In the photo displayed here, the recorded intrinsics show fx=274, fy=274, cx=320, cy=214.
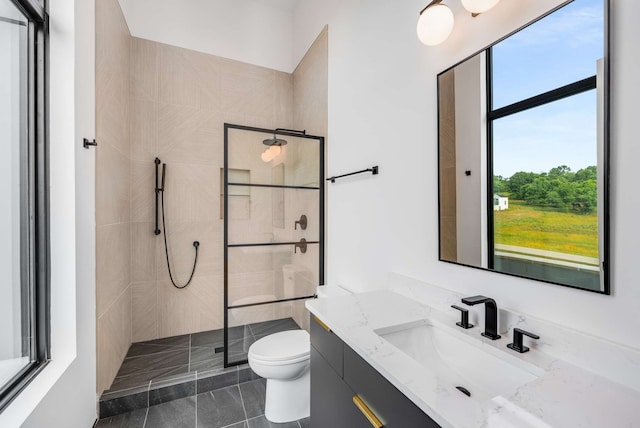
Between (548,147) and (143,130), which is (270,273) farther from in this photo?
(548,147)

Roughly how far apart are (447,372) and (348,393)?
370 mm

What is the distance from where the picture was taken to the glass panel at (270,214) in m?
2.12

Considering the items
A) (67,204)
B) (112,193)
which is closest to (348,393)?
(67,204)

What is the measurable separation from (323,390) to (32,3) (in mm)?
2127

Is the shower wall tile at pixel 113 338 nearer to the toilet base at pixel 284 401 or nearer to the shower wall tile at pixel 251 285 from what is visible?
the shower wall tile at pixel 251 285

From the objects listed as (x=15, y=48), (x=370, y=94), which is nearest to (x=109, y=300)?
(x=15, y=48)

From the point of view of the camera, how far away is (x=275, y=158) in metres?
2.21

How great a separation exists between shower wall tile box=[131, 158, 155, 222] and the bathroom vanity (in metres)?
2.04

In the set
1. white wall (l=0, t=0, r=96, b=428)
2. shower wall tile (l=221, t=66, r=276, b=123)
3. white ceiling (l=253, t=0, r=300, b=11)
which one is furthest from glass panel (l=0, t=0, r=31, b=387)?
white ceiling (l=253, t=0, r=300, b=11)

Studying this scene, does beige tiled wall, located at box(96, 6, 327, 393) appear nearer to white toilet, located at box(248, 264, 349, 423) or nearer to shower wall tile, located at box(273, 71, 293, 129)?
shower wall tile, located at box(273, 71, 293, 129)

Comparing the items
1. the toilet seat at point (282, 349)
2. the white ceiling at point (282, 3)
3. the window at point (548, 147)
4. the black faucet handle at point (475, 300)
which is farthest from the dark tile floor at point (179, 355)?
the white ceiling at point (282, 3)

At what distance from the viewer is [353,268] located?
6.31 ft

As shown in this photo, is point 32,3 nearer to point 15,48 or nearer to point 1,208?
point 15,48

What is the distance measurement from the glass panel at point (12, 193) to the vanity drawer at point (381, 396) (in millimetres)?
1334
